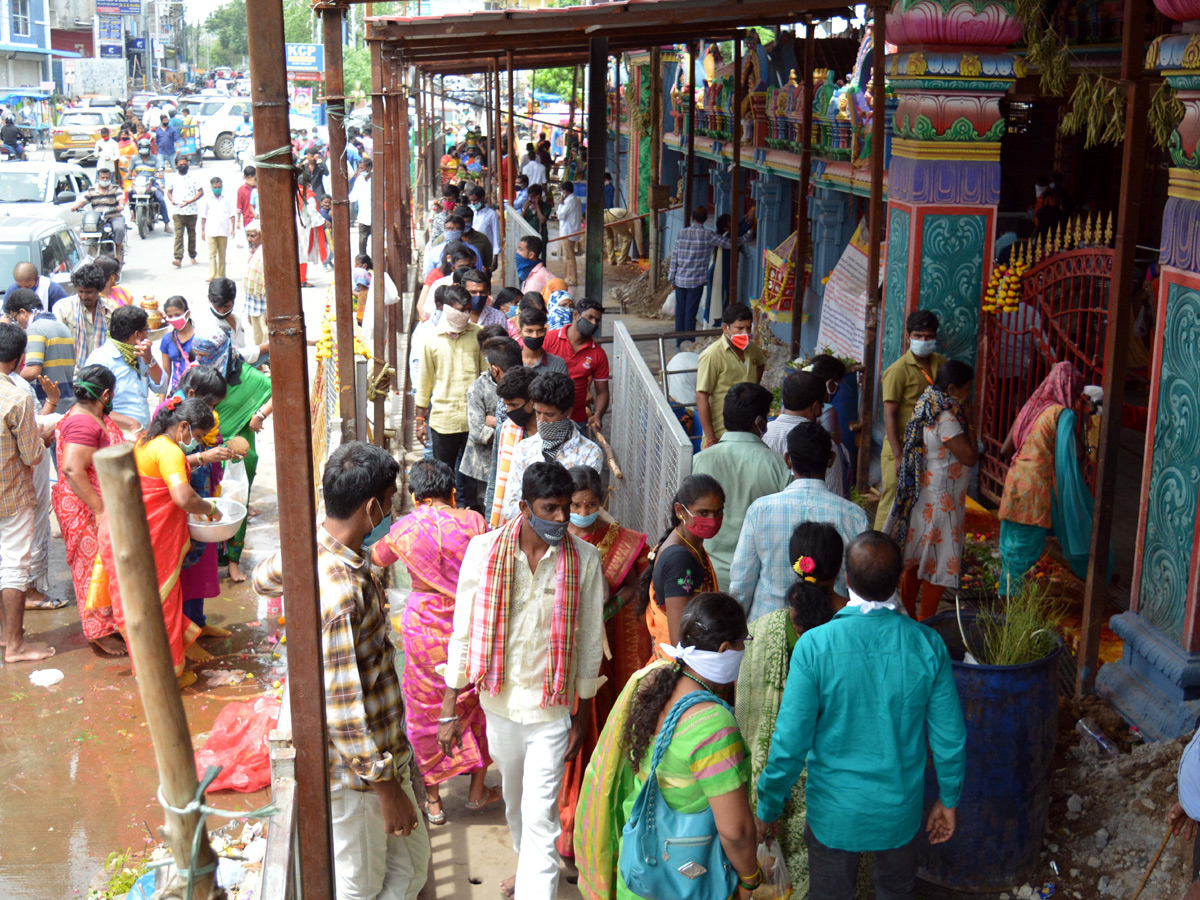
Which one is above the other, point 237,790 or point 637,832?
point 637,832

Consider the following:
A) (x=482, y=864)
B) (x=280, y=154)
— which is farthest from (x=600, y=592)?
(x=280, y=154)

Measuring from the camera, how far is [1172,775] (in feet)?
14.7

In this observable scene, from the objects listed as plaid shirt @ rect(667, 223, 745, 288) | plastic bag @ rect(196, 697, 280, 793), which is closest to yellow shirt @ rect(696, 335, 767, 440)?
plastic bag @ rect(196, 697, 280, 793)

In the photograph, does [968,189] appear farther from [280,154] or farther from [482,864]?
[280,154]

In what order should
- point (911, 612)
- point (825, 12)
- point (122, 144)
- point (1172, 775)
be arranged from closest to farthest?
point (1172, 775) → point (911, 612) → point (825, 12) → point (122, 144)

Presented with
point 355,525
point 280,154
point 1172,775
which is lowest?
point 1172,775

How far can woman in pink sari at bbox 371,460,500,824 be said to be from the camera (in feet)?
14.9

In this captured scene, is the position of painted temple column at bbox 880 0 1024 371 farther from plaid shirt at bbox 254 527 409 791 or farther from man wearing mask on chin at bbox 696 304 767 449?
plaid shirt at bbox 254 527 409 791

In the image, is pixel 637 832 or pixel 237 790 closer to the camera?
pixel 637 832

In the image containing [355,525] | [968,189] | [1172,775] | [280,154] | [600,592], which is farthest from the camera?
[968,189]

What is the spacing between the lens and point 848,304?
9.53m

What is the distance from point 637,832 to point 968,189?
5484 mm

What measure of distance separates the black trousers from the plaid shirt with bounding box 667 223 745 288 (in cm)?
1007

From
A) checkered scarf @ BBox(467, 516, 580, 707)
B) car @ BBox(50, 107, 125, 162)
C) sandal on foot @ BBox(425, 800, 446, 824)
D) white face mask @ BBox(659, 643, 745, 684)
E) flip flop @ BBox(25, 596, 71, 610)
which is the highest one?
car @ BBox(50, 107, 125, 162)
